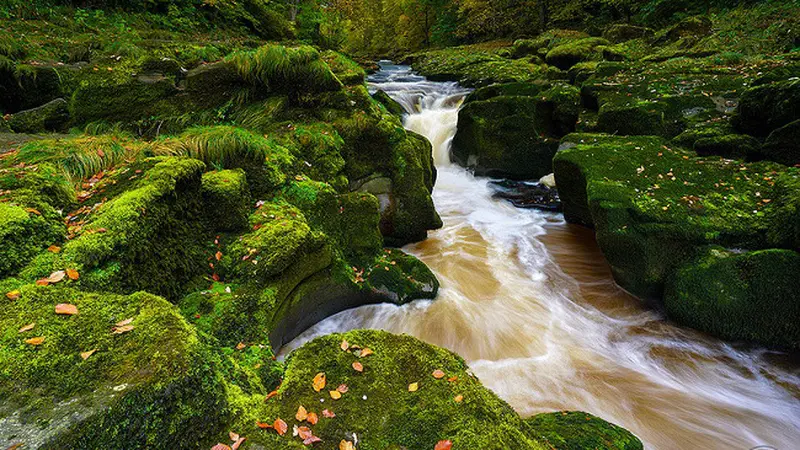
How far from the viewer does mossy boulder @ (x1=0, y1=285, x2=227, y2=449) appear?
1.44m

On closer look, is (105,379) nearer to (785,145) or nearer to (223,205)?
(223,205)

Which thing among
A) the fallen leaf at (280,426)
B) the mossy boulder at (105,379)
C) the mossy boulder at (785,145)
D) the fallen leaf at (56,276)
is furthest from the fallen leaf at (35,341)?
the mossy boulder at (785,145)

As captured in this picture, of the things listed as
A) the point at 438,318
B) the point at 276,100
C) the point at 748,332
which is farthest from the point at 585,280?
the point at 276,100

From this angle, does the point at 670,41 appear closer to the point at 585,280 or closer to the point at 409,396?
the point at 585,280

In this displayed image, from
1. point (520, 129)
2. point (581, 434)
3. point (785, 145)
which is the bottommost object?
point (581, 434)

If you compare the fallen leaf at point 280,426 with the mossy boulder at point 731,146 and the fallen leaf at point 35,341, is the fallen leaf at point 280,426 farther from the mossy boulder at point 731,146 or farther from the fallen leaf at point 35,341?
the mossy boulder at point 731,146

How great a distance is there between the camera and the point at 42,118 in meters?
5.74

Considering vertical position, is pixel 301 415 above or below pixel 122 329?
below

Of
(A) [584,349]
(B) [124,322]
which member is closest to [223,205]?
(B) [124,322]

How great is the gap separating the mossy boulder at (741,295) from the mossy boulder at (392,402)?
4.03 metres

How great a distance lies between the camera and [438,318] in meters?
5.25

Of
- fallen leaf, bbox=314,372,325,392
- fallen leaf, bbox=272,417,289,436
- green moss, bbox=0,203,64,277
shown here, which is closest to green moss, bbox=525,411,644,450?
fallen leaf, bbox=314,372,325,392

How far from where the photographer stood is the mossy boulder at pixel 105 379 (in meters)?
1.44

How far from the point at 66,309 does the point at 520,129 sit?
9709mm
